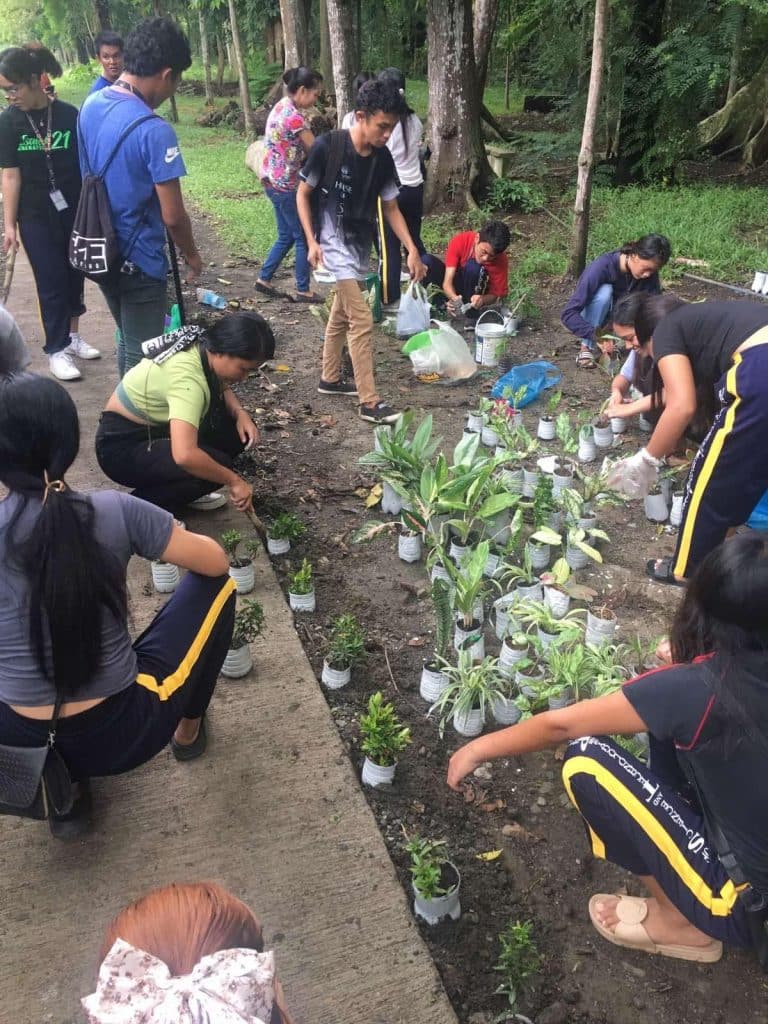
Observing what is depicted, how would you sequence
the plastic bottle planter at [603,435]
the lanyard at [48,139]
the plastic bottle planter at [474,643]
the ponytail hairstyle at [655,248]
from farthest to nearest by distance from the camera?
the ponytail hairstyle at [655,248]
the plastic bottle planter at [603,435]
the lanyard at [48,139]
the plastic bottle planter at [474,643]

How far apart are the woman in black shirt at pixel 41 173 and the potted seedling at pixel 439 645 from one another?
120 inches

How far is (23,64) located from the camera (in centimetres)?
385

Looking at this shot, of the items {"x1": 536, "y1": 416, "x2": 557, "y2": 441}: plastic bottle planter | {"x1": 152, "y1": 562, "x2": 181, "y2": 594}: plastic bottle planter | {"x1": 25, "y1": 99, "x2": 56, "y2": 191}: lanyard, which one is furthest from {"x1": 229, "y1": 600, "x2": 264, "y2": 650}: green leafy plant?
{"x1": 25, "y1": 99, "x2": 56, "y2": 191}: lanyard

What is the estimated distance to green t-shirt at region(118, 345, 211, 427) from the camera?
2961 millimetres

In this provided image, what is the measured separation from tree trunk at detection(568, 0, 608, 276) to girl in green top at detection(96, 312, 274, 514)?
4.22m

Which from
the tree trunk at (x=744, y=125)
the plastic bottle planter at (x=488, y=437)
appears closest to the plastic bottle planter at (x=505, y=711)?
the plastic bottle planter at (x=488, y=437)

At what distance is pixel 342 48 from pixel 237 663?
7804mm

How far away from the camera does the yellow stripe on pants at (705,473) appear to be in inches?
Result: 104

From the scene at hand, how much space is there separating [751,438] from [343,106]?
7128 mm

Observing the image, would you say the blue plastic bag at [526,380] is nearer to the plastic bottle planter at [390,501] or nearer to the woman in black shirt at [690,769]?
the plastic bottle planter at [390,501]

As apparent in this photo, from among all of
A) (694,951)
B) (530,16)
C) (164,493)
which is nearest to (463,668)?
(694,951)

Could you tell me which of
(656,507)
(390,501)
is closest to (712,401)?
(656,507)

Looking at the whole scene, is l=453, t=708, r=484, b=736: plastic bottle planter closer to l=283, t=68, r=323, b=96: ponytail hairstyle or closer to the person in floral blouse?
the person in floral blouse

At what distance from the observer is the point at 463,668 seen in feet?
8.70
